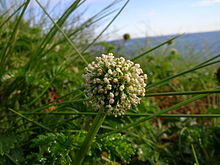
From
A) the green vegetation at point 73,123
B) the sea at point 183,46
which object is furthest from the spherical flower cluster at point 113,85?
the sea at point 183,46

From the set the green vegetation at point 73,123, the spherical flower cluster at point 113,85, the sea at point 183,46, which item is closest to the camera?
the spherical flower cluster at point 113,85

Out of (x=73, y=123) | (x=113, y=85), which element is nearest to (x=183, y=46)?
(x=73, y=123)

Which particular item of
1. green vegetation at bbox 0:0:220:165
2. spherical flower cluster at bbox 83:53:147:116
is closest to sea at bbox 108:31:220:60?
green vegetation at bbox 0:0:220:165

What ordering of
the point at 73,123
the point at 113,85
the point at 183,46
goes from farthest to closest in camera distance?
the point at 183,46, the point at 73,123, the point at 113,85

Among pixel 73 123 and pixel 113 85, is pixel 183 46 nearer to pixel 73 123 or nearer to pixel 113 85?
pixel 73 123

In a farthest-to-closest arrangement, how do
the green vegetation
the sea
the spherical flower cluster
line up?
the sea, the green vegetation, the spherical flower cluster

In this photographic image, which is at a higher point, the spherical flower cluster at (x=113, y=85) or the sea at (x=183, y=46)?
the sea at (x=183, y=46)

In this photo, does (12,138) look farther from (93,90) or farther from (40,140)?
(93,90)

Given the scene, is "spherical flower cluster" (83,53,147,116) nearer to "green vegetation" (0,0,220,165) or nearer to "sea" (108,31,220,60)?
"green vegetation" (0,0,220,165)

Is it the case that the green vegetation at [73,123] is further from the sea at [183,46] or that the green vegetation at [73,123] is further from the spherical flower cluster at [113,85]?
the sea at [183,46]
